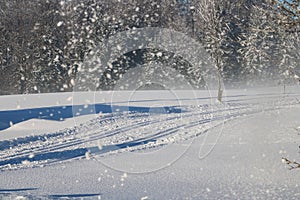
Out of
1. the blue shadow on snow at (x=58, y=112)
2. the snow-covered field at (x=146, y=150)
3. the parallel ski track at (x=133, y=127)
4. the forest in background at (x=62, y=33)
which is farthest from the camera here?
the forest in background at (x=62, y=33)

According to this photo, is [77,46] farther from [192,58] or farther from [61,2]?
[192,58]

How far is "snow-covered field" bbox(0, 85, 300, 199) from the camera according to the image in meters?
7.52

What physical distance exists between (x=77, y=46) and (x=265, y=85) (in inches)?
826

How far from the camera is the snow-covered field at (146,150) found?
24.7 ft

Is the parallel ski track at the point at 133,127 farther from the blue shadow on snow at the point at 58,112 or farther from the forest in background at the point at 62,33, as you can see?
the forest in background at the point at 62,33

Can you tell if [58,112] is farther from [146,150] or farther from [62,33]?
[62,33]

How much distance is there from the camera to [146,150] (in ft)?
38.4

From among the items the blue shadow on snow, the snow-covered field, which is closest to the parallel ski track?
the snow-covered field

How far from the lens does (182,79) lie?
30203 mm

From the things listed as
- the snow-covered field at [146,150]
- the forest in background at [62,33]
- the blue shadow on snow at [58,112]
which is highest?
the forest in background at [62,33]

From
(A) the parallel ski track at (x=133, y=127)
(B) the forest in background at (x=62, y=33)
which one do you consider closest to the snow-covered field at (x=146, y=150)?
(A) the parallel ski track at (x=133, y=127)

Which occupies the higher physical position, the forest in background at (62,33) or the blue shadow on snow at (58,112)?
the forest in background at (62,33)

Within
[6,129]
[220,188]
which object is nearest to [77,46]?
[6,129]

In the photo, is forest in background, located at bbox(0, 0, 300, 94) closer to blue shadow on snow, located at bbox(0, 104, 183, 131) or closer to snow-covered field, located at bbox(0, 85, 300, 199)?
blue shadow on snow, located at bbox(0, 104, 183, 131)
